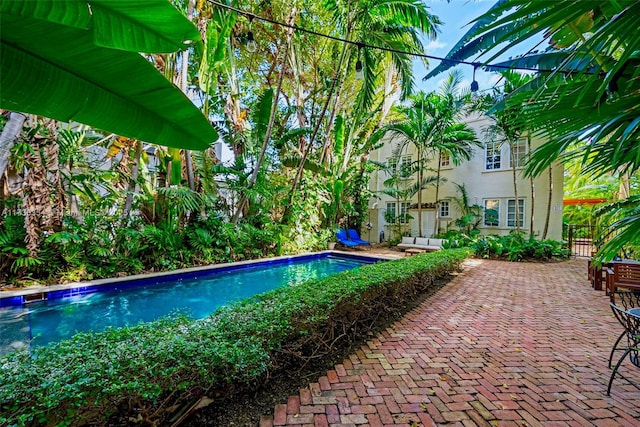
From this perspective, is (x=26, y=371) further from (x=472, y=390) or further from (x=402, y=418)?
(x=472, y=390)

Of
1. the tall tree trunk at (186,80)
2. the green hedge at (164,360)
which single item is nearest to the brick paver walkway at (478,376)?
the green hedge at (164,360)

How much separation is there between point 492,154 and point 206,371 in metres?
16.4

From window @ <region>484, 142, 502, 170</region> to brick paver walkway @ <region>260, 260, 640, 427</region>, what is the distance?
10.9 metres

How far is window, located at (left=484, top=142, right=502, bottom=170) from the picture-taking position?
1438 cm

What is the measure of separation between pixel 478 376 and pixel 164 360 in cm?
295

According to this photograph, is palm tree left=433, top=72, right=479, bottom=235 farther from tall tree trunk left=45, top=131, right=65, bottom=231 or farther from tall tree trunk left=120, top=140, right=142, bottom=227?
tall tree trunk left=45, top=131, right=65, bottom=231

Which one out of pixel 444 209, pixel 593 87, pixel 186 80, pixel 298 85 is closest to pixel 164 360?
pixel 593 87

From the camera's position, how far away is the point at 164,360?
6.31 ft

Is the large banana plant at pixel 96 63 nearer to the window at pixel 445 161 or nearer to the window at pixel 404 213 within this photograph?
the window at pixel 404 213

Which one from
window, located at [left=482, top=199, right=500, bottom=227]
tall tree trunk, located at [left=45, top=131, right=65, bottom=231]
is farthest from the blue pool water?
window, located at [left=482, top=199, right=500, bottom=227]

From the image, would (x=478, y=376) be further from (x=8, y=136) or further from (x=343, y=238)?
(x=343, y=238)

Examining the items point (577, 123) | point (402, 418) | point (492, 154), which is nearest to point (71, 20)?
point (577, 123)

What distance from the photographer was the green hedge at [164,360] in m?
1.54

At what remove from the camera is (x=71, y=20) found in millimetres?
970
